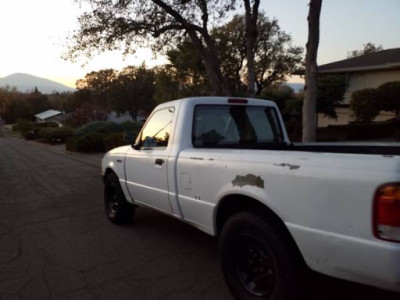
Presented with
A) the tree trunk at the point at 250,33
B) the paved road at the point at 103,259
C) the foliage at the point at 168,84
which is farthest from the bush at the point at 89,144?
the paved road at the point at 103,259

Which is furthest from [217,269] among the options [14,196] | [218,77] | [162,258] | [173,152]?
[218,77]

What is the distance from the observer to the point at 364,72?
27.2 m

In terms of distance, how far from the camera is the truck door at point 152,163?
4812 millimetres

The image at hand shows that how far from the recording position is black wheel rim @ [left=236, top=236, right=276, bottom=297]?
10.6ft

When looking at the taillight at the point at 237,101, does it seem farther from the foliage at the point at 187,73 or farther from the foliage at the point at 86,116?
the foliage at the point at 86,116

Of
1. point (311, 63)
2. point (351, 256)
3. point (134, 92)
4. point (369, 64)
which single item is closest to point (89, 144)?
point (311, 63)

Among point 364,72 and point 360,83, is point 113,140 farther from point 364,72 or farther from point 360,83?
point 364,72

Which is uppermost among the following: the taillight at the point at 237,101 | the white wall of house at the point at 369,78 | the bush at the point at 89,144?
the white wall of house at the point at 369,78

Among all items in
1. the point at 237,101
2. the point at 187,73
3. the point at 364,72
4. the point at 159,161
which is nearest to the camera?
the point at 159,161

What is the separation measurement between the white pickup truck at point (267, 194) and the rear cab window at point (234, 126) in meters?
0.01

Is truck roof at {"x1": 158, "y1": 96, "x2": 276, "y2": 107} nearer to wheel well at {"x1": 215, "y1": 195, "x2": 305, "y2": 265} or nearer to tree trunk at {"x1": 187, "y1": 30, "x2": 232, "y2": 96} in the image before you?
wheel well at {"x1": 215, "y1": 195, "x2": 305, "y2": 265}

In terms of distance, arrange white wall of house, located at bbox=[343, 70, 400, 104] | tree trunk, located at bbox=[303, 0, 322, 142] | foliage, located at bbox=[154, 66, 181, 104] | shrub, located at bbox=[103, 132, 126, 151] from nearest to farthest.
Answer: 1. tree trunk, located at bbox=[303, 0, 322, 142]
2. shrub, located at bbox=[103, 132, 126, 151]
3. white wall of house, located at bbox=[343, 70, 400, 104]
4. foliage, located at bbox=[154, 66, 181, 104]

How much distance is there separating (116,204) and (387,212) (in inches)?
190

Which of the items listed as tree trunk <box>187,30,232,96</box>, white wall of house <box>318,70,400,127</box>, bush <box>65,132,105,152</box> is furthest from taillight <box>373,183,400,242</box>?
white wall of house <box>318,70,400,127</box>
